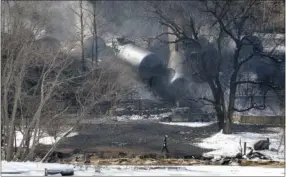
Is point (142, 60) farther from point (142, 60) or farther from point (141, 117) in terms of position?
point (141, 117)

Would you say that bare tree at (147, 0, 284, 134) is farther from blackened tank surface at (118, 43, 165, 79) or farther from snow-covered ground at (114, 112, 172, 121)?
snow-covered ground at (114, 112, 172, 121)

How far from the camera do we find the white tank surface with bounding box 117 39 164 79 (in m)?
30.0

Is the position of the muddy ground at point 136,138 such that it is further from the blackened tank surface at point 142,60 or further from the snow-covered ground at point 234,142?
the blackened tank surface at point 142,60

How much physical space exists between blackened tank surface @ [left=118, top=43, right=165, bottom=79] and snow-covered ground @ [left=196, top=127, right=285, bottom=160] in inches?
300

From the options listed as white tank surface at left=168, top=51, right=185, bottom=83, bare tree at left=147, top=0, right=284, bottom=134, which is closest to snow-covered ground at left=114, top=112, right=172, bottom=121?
white tank surface at left=168, top=51, right=185, bottom=83

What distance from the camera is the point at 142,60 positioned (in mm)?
29922

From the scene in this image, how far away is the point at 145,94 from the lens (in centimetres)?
3075

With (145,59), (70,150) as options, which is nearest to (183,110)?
(145,59)

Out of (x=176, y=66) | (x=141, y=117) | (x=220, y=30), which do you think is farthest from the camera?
(x=176, y=66)

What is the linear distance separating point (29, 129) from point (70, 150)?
5.88 metres

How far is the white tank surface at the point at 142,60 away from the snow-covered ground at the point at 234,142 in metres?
7.62

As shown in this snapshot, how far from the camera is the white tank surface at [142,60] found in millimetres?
30016

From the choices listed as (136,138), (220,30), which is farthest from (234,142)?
(220,30)

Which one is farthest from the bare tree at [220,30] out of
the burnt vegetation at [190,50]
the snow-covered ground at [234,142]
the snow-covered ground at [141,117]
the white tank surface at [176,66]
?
the snow-covered ground at [141,117]
